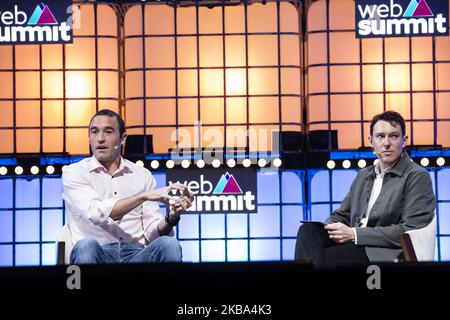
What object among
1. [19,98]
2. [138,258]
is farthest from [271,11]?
[138,258]

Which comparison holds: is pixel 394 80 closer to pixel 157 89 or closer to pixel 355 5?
pixel 355 5

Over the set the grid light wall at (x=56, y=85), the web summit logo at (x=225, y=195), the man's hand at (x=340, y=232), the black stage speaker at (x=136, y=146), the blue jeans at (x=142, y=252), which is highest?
the grid light wall at (x=56, y=85)

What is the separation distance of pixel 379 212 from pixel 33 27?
4251 millimetres

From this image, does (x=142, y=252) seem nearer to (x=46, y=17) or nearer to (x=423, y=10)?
(x=46, y=17)

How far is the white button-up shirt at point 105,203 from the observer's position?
4559 mm

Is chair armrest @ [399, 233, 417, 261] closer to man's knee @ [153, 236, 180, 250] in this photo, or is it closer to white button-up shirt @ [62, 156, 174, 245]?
man's knee @ [153, 236, 180, 250]

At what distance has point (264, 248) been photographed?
8.11 meters

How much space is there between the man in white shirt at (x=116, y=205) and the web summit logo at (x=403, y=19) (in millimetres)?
3570

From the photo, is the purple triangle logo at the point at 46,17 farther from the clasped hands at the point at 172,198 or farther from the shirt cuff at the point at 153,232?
the clasped hands at the point at 172,198

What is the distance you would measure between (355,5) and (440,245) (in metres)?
2.11

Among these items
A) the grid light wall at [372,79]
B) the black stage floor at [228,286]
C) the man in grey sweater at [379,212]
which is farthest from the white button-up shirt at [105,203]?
the grid light wall at [372,79]

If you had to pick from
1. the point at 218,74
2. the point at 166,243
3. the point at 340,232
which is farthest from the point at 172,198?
the point at 218,74

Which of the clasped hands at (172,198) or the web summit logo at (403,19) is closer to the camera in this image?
the clasped hands at (172,198)

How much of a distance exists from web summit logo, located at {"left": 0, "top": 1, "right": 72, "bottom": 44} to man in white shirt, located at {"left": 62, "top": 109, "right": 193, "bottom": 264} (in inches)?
129
